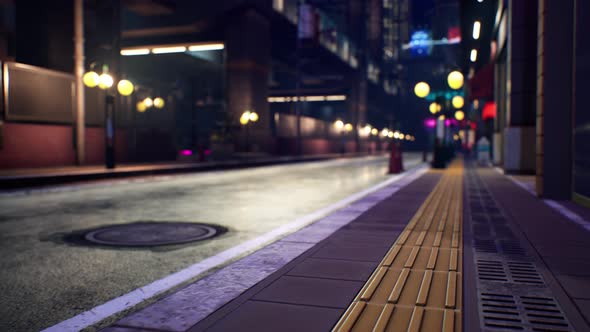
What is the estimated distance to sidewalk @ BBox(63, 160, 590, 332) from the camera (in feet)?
9.96

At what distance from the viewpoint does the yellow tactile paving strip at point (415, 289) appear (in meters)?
2.99

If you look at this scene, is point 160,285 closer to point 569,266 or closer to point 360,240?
point 360,240

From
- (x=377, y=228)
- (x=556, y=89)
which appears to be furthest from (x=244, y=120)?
(x=377, y=228)

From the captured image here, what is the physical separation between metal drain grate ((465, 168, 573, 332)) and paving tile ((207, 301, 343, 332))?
0.99m

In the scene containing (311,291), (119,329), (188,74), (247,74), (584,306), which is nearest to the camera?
(119,329)

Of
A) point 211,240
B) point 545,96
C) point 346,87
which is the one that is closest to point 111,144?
point 211,240

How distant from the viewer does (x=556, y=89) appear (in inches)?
373

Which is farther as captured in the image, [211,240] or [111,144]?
[111,144]

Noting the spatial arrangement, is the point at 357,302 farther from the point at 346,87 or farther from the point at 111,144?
the point at 346,87

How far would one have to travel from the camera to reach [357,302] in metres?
3.38

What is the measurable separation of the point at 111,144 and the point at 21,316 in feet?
51.0

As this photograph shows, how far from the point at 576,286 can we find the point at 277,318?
8.15 ft

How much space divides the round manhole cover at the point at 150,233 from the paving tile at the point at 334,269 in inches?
85.3

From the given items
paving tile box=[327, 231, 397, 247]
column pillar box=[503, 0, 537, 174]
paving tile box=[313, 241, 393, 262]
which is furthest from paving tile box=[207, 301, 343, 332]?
column pillar box=[503, 0, 537, 174]
